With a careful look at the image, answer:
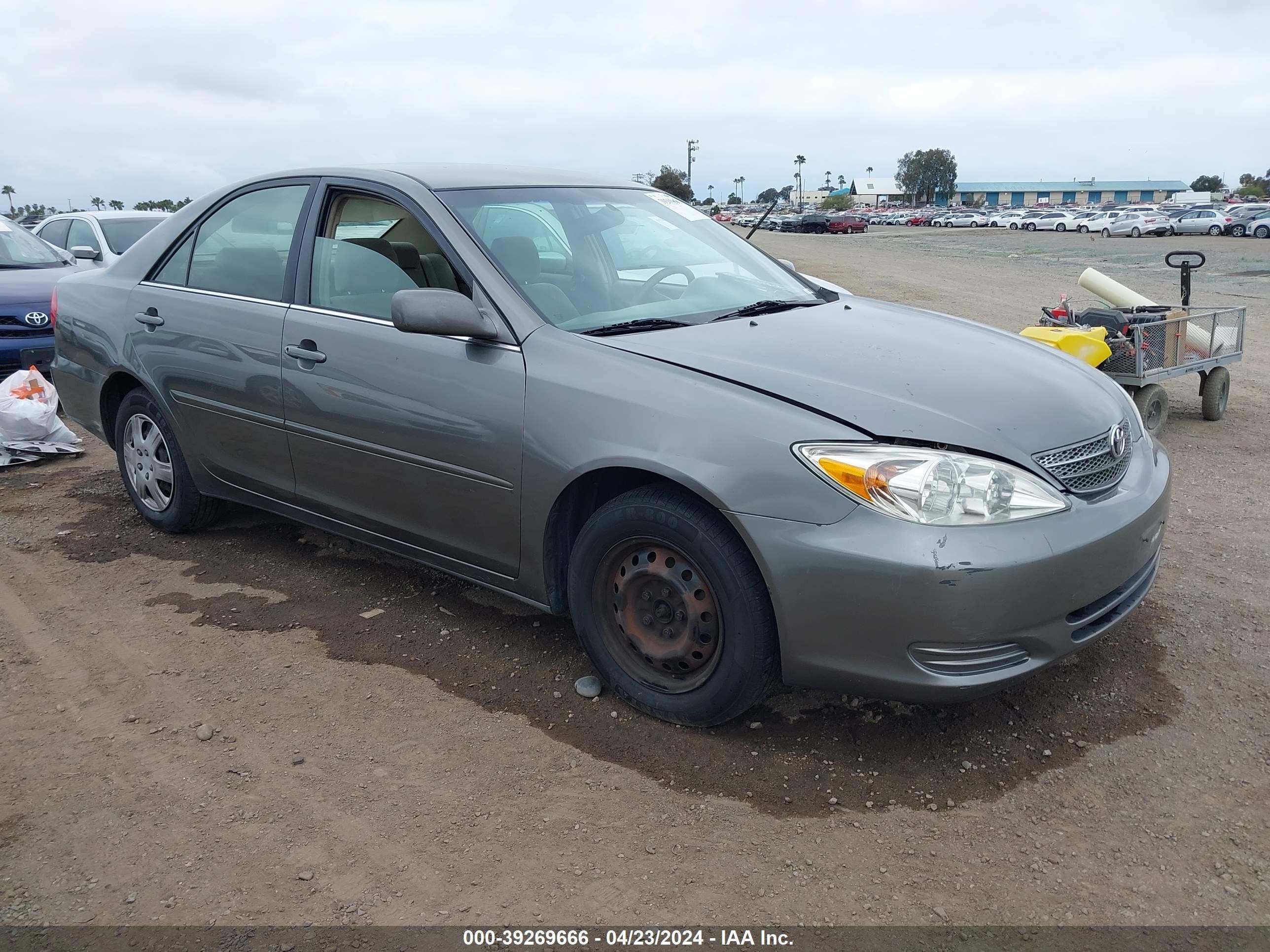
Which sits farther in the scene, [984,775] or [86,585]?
[86,585]

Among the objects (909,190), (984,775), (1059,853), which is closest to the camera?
(1059,853)

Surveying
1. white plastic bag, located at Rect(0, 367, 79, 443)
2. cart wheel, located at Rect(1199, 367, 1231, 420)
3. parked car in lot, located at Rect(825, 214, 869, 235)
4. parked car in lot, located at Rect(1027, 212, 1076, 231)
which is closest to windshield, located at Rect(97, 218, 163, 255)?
white plastic bag, located at Rect(0, 367, 79, 443)

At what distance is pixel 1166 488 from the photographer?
3.35 m

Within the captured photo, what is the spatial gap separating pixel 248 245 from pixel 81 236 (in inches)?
361

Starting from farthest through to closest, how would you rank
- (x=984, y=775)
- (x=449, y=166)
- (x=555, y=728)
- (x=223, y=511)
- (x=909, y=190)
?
1. (x=909, y=190)
2. (x=223, y=511)
3. (x=449, y=166)
4. (x=555, y=728)
5. (x=984, y=775)

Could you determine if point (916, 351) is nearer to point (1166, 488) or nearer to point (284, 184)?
point (1166, 488)

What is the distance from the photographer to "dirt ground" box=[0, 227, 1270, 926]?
2488mm

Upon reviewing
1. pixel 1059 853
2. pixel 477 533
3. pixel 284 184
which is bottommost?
pixel 1059 853

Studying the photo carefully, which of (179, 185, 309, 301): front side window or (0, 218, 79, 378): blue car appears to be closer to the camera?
(179, 185, 309, 301): front side window

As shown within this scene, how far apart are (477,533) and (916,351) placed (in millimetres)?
1562

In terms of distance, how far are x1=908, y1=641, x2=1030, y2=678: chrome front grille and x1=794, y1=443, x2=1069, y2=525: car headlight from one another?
0.32 metres

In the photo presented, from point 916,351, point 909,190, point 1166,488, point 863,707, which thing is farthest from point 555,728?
point 909,190

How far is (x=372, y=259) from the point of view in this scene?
154 inches

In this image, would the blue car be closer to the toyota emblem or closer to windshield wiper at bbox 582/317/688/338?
windshield wiper at bbox 582/317/688/338
